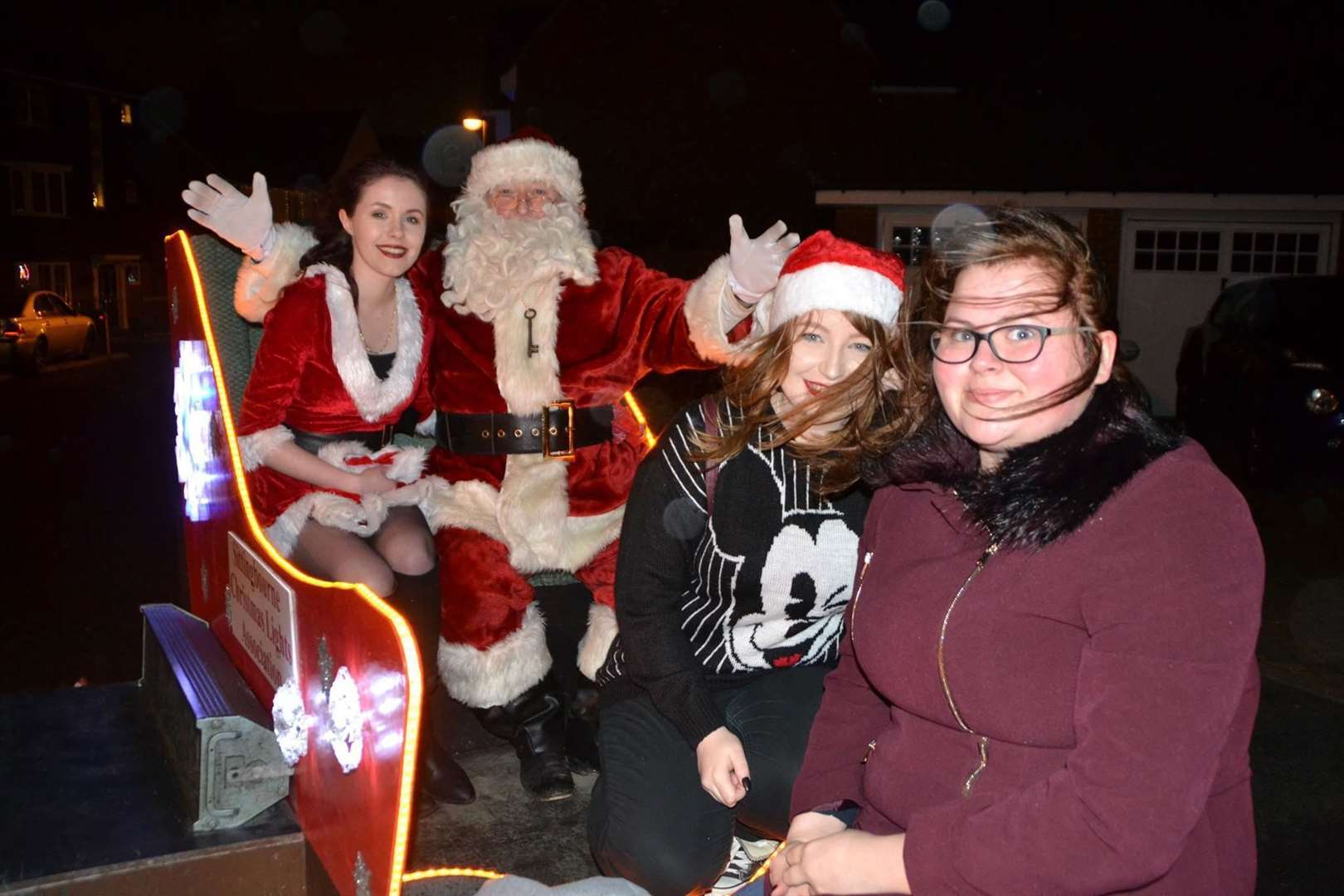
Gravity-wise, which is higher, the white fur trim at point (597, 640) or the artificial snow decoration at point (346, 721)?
the artificial snow decoration at point (346, 721)

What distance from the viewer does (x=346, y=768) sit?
7.17ft

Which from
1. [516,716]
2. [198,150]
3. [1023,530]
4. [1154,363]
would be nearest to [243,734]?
[516,716]

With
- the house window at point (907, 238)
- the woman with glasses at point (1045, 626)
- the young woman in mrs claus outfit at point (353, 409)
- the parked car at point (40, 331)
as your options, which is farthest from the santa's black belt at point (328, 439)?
the parked car at point (40, 331)

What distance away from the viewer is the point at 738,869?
9.63 feet

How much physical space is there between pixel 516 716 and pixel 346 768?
1411 millimetres

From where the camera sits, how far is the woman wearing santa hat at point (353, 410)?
332cm

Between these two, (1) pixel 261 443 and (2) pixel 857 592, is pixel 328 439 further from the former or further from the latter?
(2) pixel 857 592

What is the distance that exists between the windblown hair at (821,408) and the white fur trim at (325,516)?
4.21 ft

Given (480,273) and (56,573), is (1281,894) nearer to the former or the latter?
(480,273)

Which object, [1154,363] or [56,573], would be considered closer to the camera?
[56,573]

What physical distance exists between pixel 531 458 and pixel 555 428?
0.12 metres

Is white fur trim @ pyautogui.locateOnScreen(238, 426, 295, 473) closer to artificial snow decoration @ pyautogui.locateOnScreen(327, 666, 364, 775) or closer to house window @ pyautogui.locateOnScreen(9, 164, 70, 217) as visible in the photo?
artificial snow decoration @ pyautogui.locateOnScreen(327, 666, 364, 775)

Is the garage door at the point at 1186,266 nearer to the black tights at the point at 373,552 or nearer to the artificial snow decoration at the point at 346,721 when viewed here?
the black tights at the point at 373,552

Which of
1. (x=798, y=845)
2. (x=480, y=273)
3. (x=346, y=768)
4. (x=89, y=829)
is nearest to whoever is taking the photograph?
(x=798, y=845)
